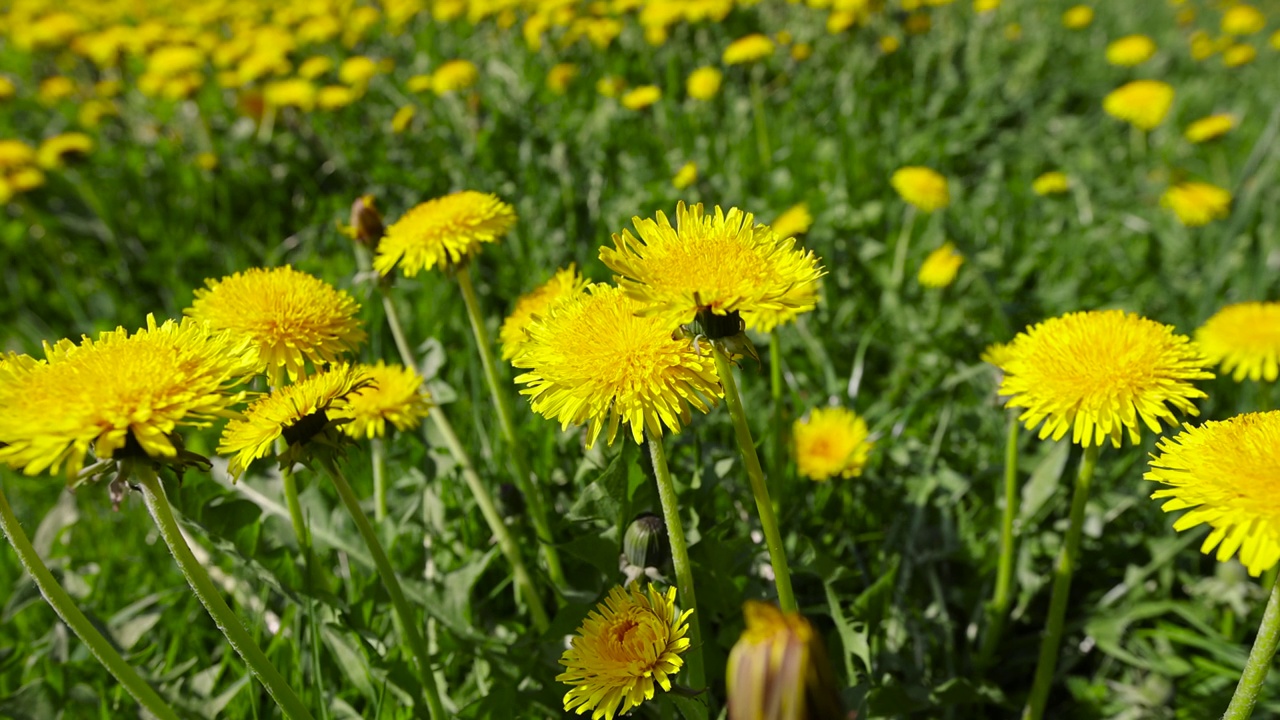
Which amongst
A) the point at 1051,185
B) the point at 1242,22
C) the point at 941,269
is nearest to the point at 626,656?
the point at 941,269

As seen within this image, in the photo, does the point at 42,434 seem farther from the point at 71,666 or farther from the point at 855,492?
the point at 855,492

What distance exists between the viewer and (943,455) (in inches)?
81.9

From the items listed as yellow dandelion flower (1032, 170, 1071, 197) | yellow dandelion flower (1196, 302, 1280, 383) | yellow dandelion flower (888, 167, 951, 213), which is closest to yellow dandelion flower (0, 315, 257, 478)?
yellow dandelion flower (1196, 302, 1280, 383)

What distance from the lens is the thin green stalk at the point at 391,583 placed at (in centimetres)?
119

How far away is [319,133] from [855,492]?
3.24 metres

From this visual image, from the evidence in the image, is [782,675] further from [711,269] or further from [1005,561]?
[1005,561]

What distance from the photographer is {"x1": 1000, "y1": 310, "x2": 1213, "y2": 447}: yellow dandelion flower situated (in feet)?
4.03

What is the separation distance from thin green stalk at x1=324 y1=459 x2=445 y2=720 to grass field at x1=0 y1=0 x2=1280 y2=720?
0.22ft

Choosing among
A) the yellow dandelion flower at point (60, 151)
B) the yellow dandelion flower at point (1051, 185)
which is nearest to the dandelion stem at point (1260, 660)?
the yellow dandelion flower at point (1051, 185)

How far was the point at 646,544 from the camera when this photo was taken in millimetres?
1246

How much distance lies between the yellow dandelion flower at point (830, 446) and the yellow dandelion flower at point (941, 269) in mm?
772

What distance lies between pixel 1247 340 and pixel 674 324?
5.44 ft

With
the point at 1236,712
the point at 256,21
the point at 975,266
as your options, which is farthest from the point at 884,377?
the point at 256,21

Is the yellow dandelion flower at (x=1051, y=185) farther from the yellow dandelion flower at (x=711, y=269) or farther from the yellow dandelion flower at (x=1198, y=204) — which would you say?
the yellow dandelion flower at (x=711, y=269)
